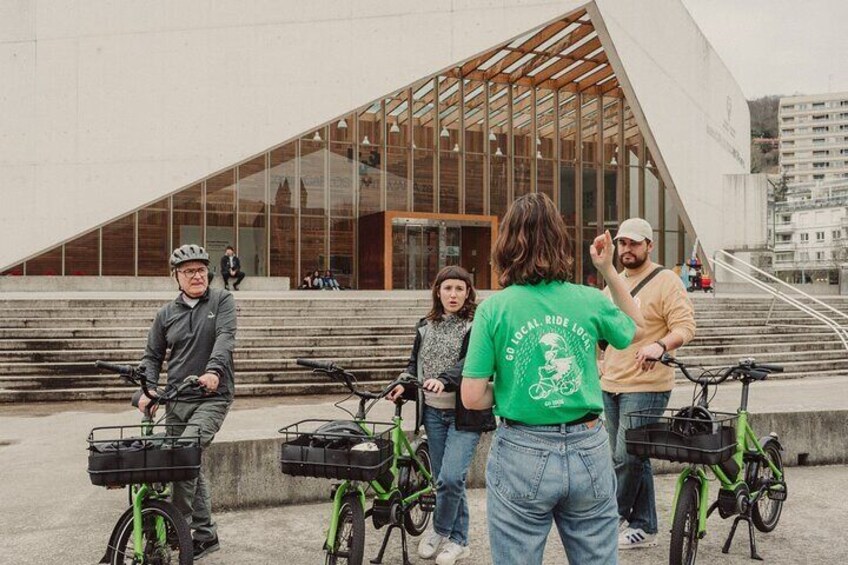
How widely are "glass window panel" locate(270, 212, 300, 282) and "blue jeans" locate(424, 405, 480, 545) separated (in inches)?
981

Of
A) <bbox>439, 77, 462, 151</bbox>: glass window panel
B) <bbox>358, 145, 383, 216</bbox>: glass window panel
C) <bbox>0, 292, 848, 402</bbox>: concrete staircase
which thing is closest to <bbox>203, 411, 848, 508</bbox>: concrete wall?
<bbox>0, 292, 848, 402</bbox>: concrete staircase

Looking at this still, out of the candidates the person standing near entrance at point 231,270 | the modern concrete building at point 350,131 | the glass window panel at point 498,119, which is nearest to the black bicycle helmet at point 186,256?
the modern concrete building at point 350,131

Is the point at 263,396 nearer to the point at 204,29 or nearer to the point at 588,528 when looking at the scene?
the point at 588,528

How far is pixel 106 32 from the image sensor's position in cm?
2097

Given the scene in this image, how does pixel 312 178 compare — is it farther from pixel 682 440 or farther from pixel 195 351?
pixel 682 440

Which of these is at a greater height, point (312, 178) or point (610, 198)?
point (312, 178)

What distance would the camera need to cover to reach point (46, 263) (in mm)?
21656

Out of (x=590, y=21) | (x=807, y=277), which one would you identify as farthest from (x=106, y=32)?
(x=807, y=277)

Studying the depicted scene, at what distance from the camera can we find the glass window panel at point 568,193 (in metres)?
33.5

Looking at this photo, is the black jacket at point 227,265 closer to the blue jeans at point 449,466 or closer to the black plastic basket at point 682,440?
the blue jeans at point 449,466

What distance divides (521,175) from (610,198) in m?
4.67

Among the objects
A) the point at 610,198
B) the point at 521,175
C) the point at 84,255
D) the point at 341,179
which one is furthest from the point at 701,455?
the point at 610,198

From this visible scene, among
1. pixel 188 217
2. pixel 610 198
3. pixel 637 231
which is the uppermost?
pixel 610 198

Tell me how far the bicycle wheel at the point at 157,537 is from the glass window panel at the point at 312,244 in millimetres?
25759
